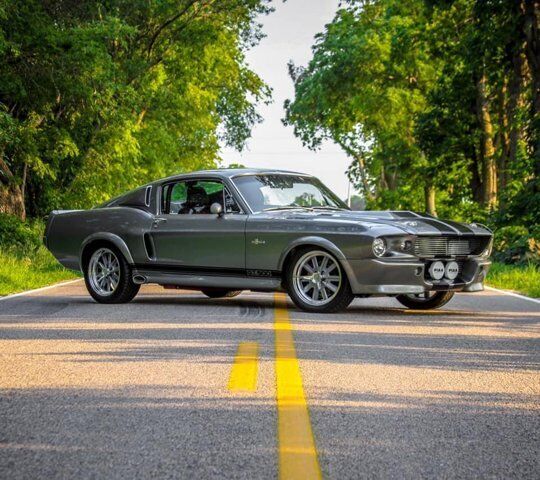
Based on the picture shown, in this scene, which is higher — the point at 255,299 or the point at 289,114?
the point at 289,114

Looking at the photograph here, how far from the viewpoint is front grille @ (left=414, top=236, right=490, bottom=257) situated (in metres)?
10.5

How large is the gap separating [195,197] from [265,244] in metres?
1.34

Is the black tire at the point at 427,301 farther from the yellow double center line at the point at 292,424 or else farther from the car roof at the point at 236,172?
the yellow double center line at the point at 292,424

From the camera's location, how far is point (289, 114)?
55.2 m

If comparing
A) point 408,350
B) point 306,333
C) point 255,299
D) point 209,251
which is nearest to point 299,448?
point 408,350

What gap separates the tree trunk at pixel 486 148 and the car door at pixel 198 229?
18594mm

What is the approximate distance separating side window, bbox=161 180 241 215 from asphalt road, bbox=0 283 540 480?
179cm

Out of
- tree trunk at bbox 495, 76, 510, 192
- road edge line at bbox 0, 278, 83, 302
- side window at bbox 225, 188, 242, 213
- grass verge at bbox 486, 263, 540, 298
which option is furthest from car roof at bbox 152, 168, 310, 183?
tree trunk at bbox 495, 76, 510, 192

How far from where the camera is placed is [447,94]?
30328 mm

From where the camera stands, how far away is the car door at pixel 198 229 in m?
11.2

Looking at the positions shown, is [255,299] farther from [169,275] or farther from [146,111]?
[146,111]

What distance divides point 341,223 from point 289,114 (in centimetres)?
4517

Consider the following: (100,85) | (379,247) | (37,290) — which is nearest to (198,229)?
(379,247)

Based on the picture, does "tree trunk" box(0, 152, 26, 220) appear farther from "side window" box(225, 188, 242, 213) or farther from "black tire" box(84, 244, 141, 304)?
"side window" box(225, 188, 242, 213)
